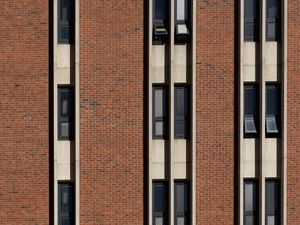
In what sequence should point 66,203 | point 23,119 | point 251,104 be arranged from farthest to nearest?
point 251,104 < point 66,203 < point 23,119

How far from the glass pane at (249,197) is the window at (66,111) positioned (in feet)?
18.8

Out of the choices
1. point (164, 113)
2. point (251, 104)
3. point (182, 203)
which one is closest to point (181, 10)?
point (164, 113)

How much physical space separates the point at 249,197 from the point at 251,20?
5.53 meters

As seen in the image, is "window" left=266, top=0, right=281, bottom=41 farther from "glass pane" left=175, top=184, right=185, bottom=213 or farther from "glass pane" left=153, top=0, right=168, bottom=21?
"glass pane" left=175, top=184, right=185, bottom=213

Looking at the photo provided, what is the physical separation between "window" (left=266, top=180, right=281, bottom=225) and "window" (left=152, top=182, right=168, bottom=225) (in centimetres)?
318

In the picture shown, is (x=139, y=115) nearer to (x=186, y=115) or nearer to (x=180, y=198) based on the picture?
(x=186, y=115)

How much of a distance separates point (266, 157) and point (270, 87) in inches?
85.7

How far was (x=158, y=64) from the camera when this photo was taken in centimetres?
1445

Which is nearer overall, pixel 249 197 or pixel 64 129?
pixel 64 129

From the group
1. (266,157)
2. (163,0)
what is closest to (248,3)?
(163,0)

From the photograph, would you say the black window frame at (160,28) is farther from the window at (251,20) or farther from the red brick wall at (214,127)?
the window at (251,20)

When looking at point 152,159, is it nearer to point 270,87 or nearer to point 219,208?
point 219,208

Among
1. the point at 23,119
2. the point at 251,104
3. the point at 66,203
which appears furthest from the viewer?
the point at 251,104

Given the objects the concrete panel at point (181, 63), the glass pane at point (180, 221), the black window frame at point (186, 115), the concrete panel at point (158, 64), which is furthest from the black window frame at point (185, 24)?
the glass pane at point (180, 221)
